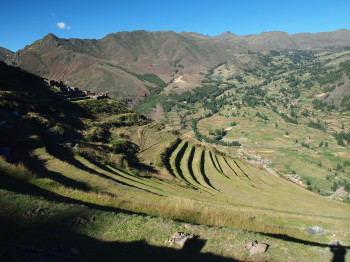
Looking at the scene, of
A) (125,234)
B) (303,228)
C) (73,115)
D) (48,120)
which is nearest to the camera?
(125,234)

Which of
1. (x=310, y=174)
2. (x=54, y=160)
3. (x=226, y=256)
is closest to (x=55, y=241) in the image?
(x=226, y=256)

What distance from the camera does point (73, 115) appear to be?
159ft

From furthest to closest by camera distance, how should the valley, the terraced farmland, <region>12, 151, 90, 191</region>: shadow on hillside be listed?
the terraced farmland < <region>12, 151, 90, 191</region>: shadow on hillside < the valley

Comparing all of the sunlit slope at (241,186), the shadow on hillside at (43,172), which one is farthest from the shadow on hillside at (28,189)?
the sunlit slope at (241,186)

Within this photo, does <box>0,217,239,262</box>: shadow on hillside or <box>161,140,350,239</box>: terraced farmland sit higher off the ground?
<box>0,217,239,262</box>: shadow on hillside

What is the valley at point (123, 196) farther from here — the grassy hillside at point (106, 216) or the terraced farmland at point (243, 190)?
the terraced farmland at point (243, 190)

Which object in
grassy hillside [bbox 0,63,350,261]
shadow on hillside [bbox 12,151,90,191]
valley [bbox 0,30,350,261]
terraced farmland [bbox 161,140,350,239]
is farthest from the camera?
terraced farmland [bbox 161,140,350,239]

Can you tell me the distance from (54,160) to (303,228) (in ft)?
68.1

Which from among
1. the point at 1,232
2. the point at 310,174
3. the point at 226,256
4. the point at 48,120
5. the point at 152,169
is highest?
the point at 48,120

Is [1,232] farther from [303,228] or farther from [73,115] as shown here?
[73,115]

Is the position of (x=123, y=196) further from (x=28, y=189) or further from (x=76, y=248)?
(x=76, y=248)

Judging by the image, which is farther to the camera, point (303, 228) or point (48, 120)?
point (48, 120)

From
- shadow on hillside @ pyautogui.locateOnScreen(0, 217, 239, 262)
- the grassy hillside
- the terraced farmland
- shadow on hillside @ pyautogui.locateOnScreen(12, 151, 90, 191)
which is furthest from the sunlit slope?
shadow on hillside @ pyautogui.locateOnScreen(0, 217, 239, 262)

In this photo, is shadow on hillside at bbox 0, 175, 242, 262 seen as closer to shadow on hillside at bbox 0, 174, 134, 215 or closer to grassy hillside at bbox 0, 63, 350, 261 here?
grassy hillside at bbox 0, 63, 350, 261
